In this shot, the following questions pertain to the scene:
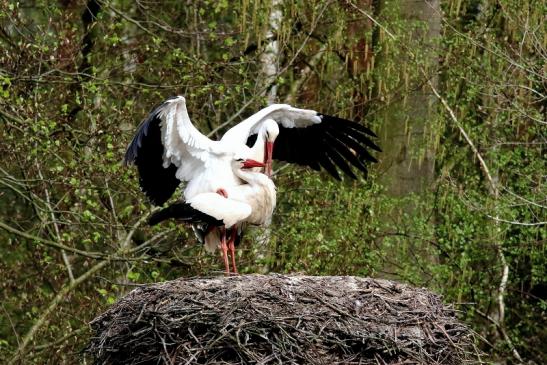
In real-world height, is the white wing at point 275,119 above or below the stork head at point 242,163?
above

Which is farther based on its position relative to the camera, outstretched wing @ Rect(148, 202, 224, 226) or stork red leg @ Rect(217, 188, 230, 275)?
stork red leg @ Rect(217, 188, 230, 275)

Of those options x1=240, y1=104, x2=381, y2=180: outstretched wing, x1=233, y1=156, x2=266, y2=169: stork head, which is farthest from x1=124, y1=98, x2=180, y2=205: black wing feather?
x1=240, y1=104, x2=381, y2=180: outstretched wing

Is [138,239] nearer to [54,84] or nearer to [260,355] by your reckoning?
[54,84]

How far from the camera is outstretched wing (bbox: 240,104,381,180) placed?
13352mm

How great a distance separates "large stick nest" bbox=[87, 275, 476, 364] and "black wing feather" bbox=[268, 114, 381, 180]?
3.10m

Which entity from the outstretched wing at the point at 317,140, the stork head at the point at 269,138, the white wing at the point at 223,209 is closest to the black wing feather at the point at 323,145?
the outstretched wing at the point at 317,140

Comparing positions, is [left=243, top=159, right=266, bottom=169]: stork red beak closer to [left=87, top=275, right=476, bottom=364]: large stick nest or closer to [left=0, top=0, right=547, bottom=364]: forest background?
[left=0, top=0, right=547, bottom=364]: forest background

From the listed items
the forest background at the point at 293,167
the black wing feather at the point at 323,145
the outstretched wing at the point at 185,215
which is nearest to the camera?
the outstretched wing at the point at 185,215

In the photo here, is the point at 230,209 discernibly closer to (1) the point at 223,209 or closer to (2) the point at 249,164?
(1) the point at 223,209

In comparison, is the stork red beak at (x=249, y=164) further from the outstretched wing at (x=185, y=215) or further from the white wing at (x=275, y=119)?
the outstretched wing at (x=185, y=215)

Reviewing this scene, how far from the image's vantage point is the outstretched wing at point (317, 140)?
43.8 feet

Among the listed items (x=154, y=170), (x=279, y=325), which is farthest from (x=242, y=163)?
(x=279, y=325)

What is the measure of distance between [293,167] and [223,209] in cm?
Result: 358

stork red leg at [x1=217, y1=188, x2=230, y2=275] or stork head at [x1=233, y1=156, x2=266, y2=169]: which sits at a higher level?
stork head at [x1=233, y1=156, x2=266, y2=169]
